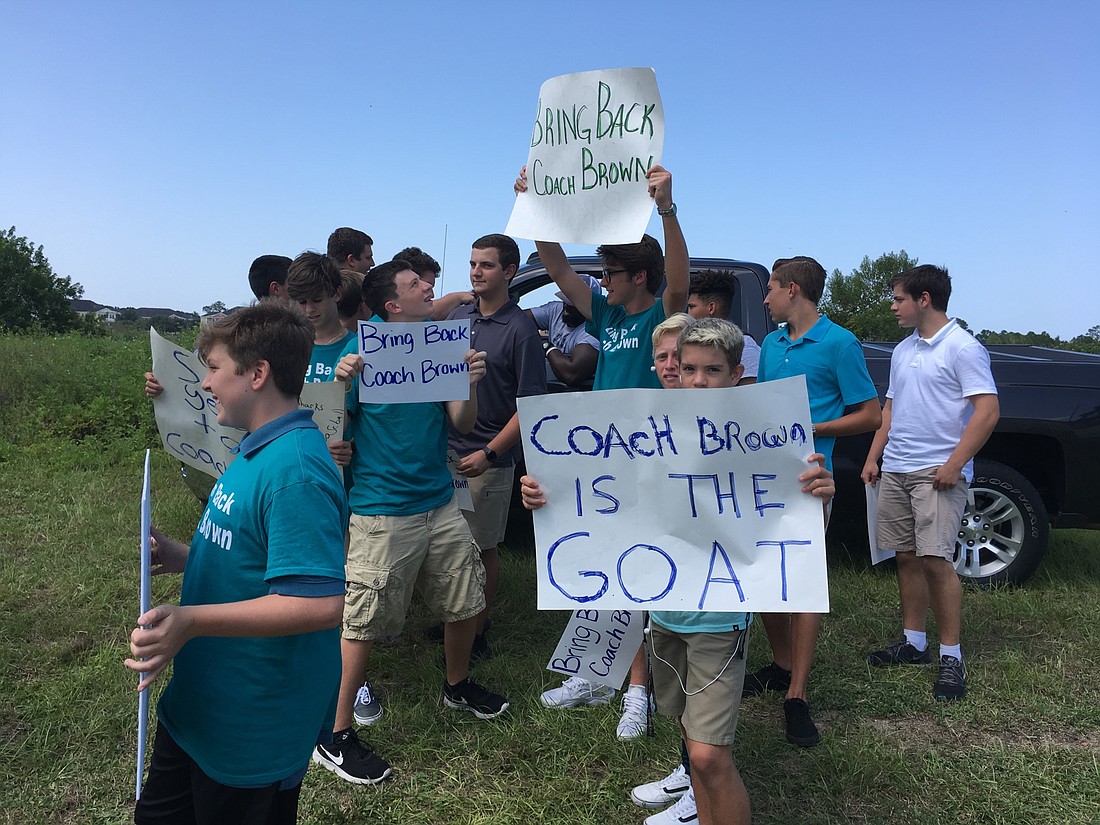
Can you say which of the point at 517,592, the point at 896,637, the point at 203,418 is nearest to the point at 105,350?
the point at 517,592

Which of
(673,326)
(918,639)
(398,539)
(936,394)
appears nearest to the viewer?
(673,326)

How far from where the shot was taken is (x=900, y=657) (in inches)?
153

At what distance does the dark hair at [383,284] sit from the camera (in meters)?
3.20

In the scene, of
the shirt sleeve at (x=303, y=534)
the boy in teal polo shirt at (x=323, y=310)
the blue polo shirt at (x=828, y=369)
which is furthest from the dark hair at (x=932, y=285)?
the shirt sleeve at (x=303, y=534)

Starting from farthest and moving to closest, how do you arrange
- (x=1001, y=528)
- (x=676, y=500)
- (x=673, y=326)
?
(x=1001, y=528)
(x=673, y=326)
(x=676, y=500)

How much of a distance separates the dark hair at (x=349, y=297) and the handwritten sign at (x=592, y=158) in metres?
0.94

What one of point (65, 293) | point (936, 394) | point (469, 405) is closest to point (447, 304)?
point (469, 405)

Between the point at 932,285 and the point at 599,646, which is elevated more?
the point at 932,285

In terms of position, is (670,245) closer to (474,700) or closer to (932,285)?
(932,285)

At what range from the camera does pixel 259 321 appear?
5.65 ft

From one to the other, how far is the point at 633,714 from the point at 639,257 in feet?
5.86

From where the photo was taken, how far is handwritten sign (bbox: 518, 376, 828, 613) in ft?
6.86

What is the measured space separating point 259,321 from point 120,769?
6.93 feet

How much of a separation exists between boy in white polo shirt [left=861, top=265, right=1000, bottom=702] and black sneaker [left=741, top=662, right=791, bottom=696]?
0.57 metres
